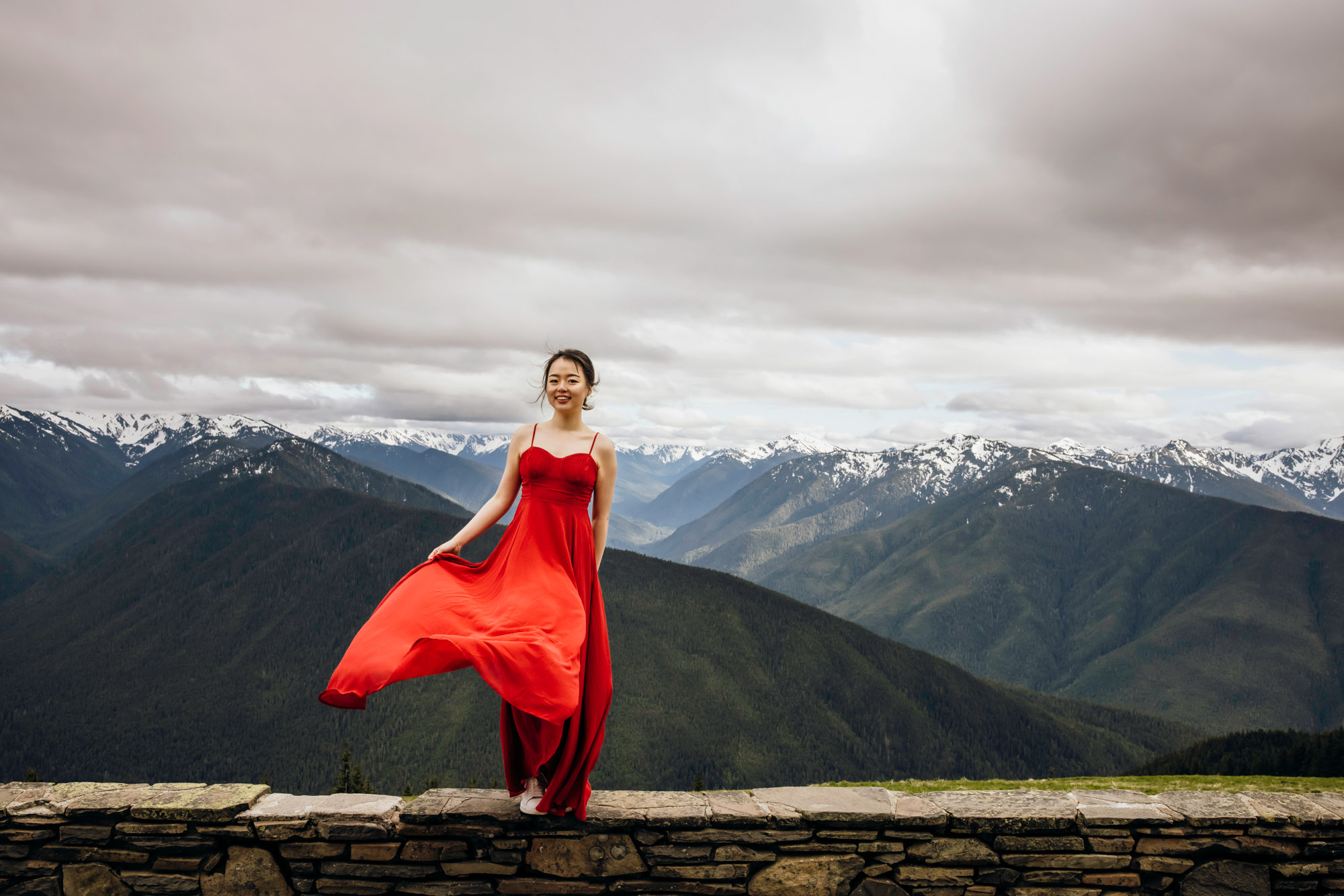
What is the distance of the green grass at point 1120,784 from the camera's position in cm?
981

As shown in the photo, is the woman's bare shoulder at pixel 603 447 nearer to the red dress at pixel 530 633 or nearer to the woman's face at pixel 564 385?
the red dress at pixel 530 633

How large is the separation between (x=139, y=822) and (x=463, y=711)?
19895 cm

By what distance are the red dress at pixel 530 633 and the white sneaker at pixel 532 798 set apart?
9 centimetres

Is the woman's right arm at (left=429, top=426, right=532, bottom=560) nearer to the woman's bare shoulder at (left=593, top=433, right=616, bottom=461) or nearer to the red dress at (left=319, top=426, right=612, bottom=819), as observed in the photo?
the red dress at (left=319, top=426, right=612, bottom=819)

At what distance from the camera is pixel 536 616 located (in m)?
6.53

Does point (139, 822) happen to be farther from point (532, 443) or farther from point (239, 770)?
point (239, 770)

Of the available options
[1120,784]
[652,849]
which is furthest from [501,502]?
[1120,784]

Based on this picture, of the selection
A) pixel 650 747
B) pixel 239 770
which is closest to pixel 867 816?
pixel 650 747

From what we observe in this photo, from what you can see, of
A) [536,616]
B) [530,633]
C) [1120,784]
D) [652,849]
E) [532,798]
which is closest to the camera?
[530,633]

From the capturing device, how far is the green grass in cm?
981

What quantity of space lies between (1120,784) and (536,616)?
18.7 metres

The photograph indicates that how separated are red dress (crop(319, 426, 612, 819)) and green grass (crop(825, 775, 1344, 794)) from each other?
3.95m

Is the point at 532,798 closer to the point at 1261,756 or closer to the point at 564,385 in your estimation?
the point at 564,385

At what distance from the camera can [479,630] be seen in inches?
256
